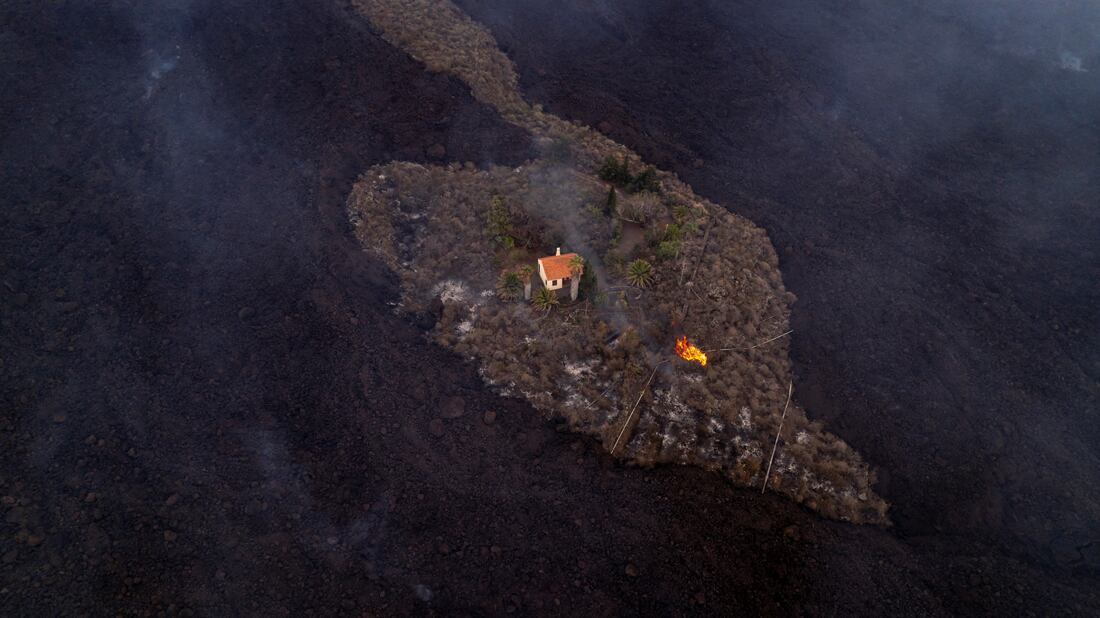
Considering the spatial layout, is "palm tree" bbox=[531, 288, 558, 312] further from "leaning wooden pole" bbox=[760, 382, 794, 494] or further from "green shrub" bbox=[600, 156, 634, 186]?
"leaning wooden pole" bbox=[760, 382, 794, 494]

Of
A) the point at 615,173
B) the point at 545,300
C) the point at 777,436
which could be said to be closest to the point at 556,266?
the point at 545,300

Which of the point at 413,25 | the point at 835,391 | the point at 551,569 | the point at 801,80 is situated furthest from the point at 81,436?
the point at 801,80

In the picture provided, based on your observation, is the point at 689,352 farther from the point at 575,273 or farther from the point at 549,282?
the point at 549,282

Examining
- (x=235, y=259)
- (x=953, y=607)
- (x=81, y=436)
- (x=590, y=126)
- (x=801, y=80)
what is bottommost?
(x=81, y=436)

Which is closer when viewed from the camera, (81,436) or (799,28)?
(81,436)

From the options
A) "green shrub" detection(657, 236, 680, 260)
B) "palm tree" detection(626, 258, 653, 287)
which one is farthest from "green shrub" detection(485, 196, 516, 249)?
"green shrub" detection(657, 236, 680, 260)

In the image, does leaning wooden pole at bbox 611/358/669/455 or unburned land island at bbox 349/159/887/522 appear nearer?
leaning wooden pole at bbox 611/358/669/455

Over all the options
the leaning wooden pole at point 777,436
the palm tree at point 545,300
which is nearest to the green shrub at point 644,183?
the palm tree at point 545,300

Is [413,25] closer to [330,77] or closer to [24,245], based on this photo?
[330,77]
